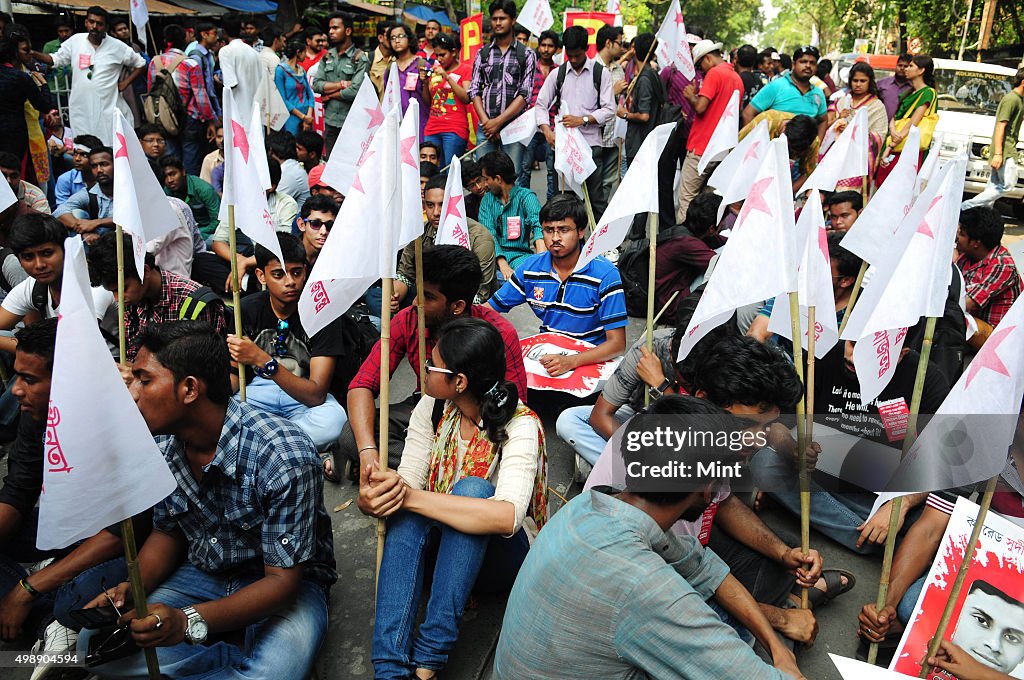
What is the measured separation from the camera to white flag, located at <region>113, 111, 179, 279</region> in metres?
3.56

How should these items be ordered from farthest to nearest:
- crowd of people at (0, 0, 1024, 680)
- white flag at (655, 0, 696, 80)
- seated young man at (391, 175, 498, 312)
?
white flag at (655, 0, 696, 80) < seated young man at (391, 175, 498, 312) < crowd of people at (0, 0, 1024, 680)

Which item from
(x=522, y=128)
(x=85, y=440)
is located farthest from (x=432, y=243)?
(x=85, y=440)

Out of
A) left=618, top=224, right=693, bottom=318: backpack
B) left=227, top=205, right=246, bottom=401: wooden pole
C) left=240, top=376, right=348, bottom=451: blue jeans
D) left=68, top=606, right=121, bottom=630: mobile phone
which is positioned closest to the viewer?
left=68, top=606, right=121, bottom=630: mobile phone

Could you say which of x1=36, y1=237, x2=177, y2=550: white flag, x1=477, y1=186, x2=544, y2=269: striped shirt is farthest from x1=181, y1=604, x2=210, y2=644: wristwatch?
x1=477, y1=186, x2=544, y2=269: striped shirt

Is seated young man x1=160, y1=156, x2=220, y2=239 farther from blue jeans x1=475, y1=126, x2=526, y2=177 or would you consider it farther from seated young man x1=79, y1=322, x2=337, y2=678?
seated young man x1=79, y1=322, x2=337, y2=678

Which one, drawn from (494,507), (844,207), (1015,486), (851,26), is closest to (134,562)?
(494,507)

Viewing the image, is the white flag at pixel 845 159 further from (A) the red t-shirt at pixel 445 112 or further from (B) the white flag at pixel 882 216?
(A) the red t-shirt at pixel 445 112

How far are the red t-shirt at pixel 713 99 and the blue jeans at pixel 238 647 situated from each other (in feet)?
19.8

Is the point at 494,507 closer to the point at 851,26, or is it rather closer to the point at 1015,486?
the point at 1015,486

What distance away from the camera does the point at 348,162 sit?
4.57 meters

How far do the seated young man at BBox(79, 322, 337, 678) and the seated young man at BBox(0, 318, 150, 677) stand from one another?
0.18 metres

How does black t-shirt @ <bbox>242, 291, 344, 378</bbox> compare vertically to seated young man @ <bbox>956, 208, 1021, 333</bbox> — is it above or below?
below

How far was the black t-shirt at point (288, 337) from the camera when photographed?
392cm

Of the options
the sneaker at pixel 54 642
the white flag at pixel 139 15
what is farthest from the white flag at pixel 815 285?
the white flag at pixel 139 15
